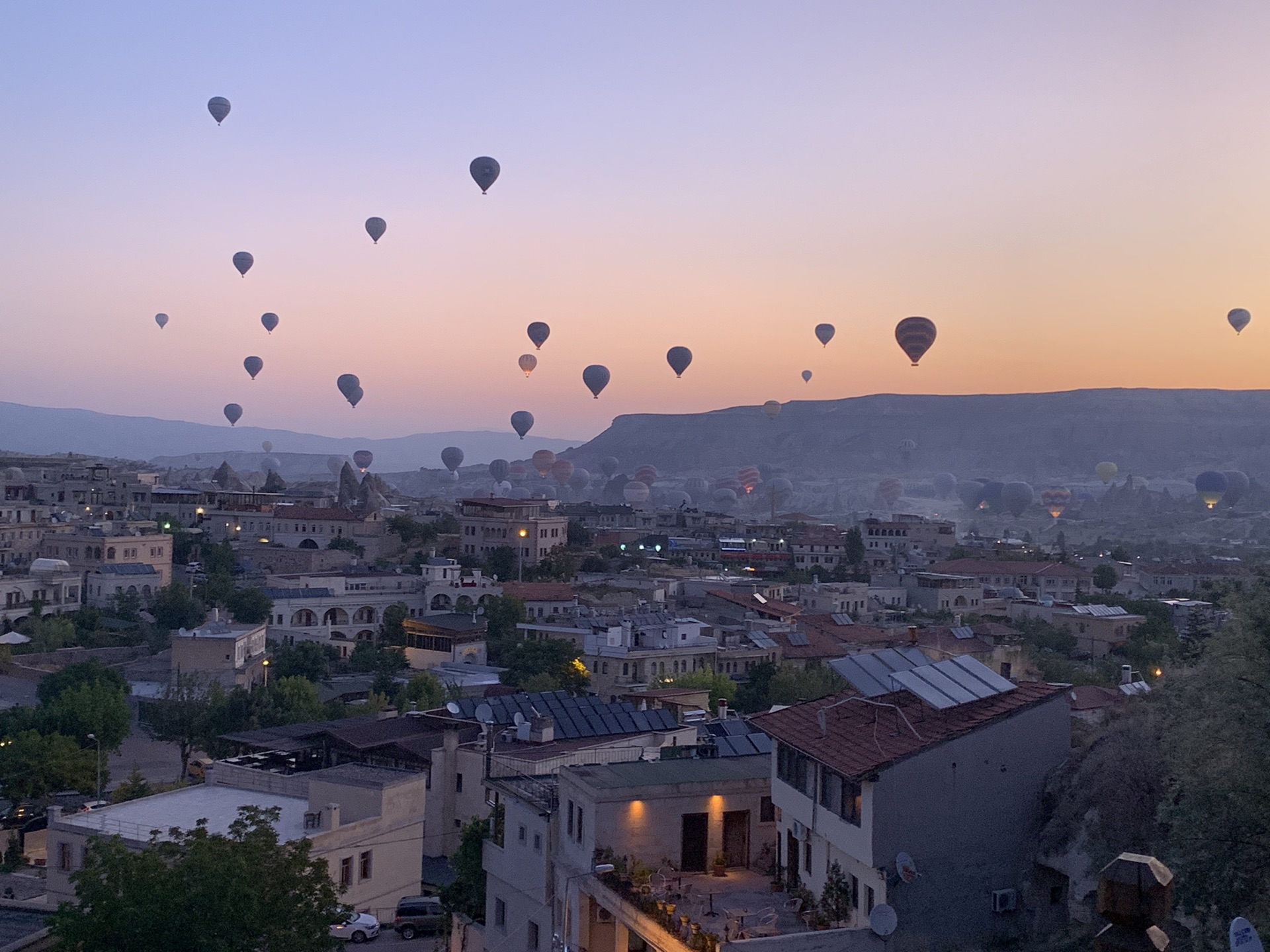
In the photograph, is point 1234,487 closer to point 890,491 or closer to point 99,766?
point 890,491

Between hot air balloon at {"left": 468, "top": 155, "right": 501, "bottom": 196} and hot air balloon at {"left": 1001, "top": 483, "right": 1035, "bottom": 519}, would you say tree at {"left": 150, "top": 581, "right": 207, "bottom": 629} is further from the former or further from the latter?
hot air balloon at {"left": 1001, "top": 483, "right": 1035, "bottom": 519}

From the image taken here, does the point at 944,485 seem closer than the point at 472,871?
No

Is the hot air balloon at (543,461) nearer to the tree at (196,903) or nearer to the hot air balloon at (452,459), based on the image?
the hot air balloon at (452,459)

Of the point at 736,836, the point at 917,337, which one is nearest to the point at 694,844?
the point at 736,836

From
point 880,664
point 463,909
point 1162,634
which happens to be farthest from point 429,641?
point 880,664

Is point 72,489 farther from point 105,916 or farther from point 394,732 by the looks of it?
point 105,916

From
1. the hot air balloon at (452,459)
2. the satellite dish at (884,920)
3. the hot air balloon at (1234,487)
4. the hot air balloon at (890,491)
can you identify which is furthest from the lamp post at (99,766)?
the hot air balloon at (1234,487)
